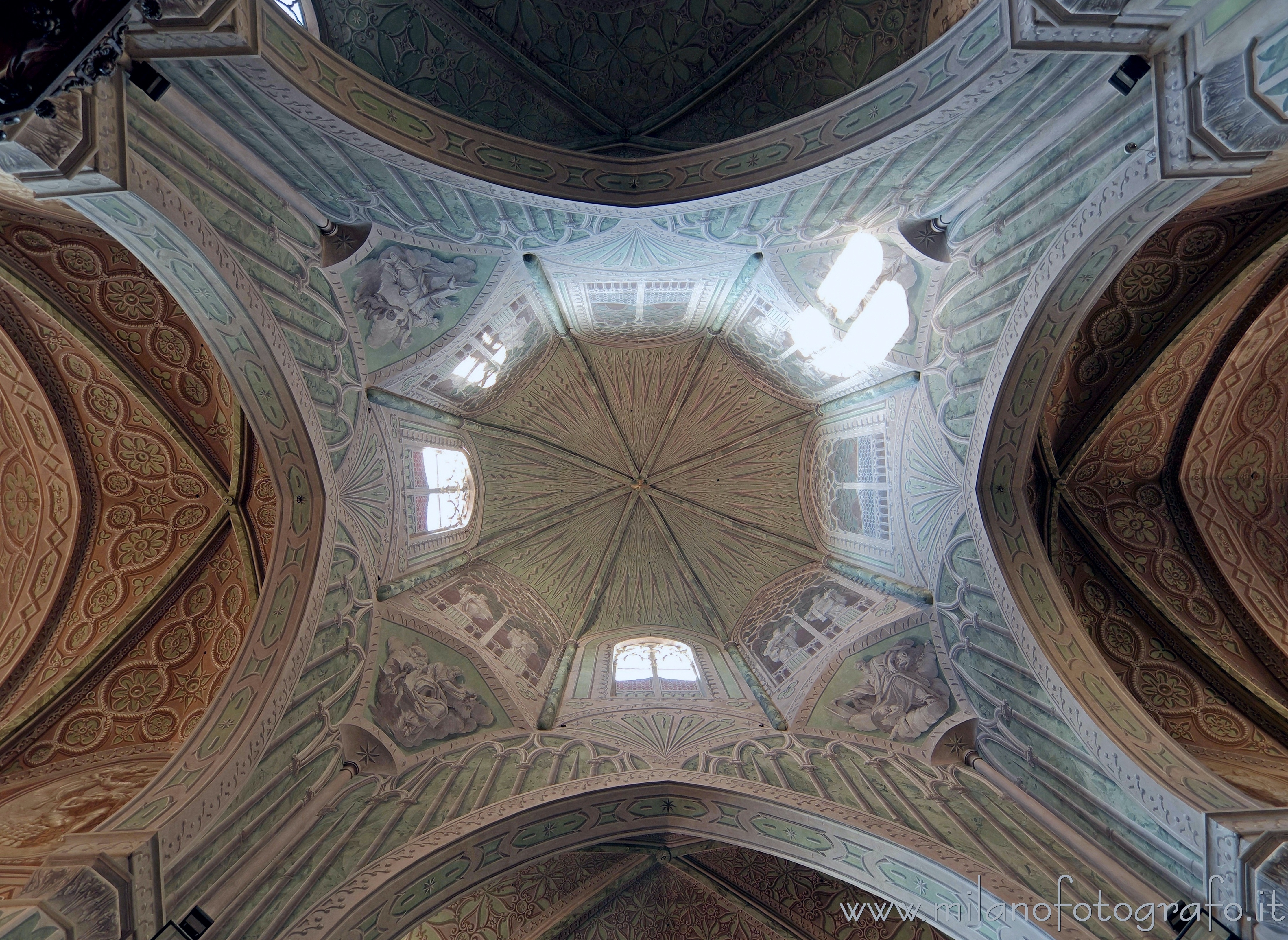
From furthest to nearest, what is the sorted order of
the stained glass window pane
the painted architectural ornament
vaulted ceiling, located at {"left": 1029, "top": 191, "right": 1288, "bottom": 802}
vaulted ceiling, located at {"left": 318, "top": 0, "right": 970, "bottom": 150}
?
the stained glass window pane
vaulted ceiling, located at {"left": 318, "top": 0, "right": 970, "bottom": 150}
vaulted ceiling, located at {"left": 1029, "top": 191, "right": 1288, "bottom": 802}
the painted architectural ornament

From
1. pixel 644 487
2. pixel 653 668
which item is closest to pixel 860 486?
pixel 644 487

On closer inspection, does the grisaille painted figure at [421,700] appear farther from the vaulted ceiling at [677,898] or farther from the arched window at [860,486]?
the arched window at [860,486]

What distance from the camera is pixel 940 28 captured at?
891cm

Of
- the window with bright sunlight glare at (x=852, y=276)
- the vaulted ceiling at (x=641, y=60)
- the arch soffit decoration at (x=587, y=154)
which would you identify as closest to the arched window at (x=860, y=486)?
the window with bright sunlight glare at (x=852, y=276)

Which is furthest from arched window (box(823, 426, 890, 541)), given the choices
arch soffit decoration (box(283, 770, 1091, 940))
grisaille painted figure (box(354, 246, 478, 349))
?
grisaille painted figure (box(354, 246, 478, 349))

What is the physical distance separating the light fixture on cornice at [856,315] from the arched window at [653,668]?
5.53 m

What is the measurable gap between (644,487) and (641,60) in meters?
7.19

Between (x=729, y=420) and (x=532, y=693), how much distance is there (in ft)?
19.9

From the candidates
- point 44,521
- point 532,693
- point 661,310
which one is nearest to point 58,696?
point 44,521

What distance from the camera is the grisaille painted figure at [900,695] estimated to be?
8828mm
